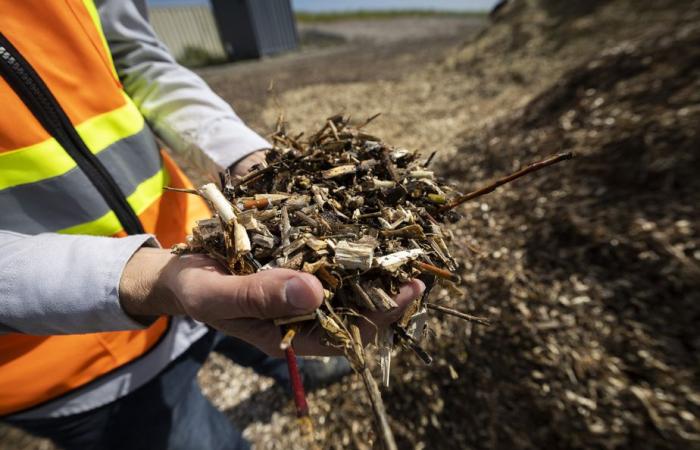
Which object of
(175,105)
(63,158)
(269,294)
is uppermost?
(175,105)

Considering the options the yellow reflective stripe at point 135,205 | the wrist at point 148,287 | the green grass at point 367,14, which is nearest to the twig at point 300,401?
the wrist at point 148,287

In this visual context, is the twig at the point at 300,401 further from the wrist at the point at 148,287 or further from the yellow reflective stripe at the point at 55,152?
the yellow reflective stripe at the point at 55,152

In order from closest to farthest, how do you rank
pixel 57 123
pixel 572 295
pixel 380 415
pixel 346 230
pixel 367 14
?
pixel 380 415 < pixel 346 230 < pixel 57 123 < pixel 572 295 < pixel 367 14

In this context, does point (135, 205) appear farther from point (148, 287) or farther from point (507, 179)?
point (507, 179)

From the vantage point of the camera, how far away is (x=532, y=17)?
28.6ft

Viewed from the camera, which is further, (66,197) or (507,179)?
(66,197)

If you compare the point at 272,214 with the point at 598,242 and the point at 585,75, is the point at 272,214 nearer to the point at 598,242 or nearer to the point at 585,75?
the point at 598,242

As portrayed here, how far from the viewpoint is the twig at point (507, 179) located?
3.51ft

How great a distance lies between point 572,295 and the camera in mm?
2332

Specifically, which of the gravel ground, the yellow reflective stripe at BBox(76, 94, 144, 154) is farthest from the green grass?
the yellow reflective stripe at BBox(76, 94, 144, 154)

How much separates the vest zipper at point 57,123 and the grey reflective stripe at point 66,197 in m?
0.03

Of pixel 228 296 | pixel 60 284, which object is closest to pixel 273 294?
pixel 228 296

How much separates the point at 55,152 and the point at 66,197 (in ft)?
0.53

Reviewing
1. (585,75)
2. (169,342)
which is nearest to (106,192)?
(169,342)
